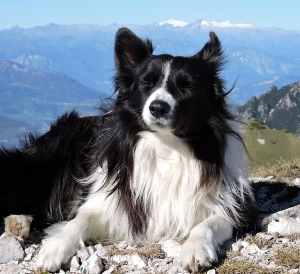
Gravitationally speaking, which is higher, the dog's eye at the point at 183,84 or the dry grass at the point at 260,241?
the dog's eye at the point at 183,84

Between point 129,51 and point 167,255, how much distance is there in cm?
222

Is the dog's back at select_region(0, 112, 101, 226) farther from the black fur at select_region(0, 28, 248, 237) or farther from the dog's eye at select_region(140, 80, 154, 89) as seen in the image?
the dog's eye at select_region(140, 80, 154, 89)

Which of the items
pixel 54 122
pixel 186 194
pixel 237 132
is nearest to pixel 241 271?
pixel 186 194

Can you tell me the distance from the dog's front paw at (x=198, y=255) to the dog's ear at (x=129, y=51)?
6.77 ft

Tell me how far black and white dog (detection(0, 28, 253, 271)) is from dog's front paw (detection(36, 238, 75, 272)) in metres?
0.01

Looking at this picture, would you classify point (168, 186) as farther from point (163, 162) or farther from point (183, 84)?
point (183, 84)

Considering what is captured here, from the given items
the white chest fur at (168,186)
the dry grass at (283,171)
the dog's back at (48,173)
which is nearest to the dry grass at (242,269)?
the white chest fur at (168,186)

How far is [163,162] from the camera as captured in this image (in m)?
6.38

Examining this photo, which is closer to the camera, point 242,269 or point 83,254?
point 242,269

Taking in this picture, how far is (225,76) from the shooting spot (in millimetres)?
6555

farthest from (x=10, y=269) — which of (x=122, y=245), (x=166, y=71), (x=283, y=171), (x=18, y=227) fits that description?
(x=283, y=171)

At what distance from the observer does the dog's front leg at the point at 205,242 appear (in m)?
5.45

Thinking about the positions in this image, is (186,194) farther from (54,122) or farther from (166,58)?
(54,122)

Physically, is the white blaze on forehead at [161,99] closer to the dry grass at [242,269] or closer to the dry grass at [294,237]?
the dry grass at [242,269]
